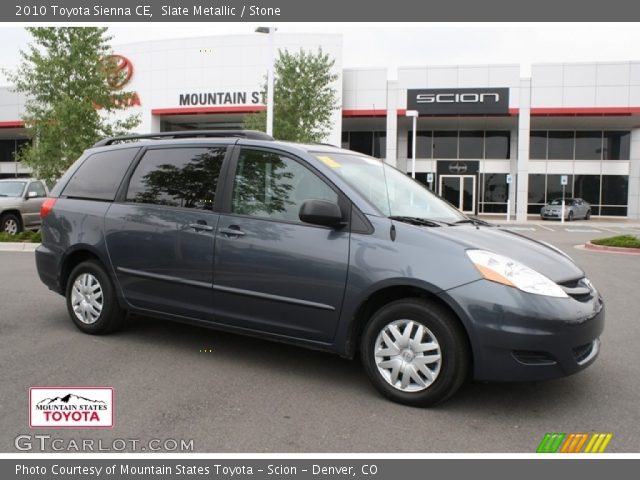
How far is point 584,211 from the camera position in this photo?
33.8 metres

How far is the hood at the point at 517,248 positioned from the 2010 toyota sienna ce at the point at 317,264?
0.02m

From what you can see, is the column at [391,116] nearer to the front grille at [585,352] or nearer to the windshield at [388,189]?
the windshield at [388,189]

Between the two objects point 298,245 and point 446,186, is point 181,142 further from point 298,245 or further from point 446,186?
point 446,186

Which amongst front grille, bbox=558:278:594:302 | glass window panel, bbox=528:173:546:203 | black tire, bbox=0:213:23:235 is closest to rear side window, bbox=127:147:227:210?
front grille, bbox=558:278:594:302

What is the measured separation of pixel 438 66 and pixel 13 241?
25.0 m

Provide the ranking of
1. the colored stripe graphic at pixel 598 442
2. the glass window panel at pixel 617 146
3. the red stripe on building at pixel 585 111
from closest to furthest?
the colored stripe graphic at pixel 598 442, the red stripe on building at pixel 585 111, the glass window panel at pixel 617 146

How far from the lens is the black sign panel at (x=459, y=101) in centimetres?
3166

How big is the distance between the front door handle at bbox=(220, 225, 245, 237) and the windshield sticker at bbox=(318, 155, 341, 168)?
81cm

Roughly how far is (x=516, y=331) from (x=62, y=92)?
15.4m

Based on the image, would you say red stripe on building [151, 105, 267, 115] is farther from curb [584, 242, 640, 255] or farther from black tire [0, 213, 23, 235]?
curb [584, 242, 640, 255]

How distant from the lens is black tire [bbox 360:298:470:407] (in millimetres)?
3629

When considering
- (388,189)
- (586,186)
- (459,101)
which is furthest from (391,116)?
(388,189)

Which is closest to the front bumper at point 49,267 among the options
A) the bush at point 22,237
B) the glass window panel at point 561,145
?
the bush at point 22,237

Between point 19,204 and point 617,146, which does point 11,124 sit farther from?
point 617,146
